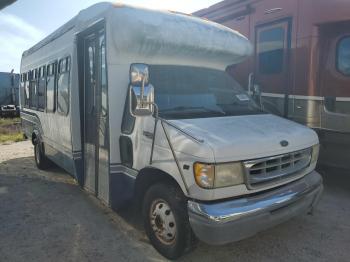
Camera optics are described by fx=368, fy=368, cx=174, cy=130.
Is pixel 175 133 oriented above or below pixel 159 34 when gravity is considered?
below

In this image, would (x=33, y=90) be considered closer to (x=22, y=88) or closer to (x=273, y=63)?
(x=22, y=88)

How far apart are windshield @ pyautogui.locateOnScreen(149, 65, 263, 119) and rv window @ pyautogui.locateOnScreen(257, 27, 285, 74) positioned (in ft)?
4.99

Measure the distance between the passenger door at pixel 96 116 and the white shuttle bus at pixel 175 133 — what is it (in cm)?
1

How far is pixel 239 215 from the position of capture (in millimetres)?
3178

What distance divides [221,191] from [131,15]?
7.06 ft

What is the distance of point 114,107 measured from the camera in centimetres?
417

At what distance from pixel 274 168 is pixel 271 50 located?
309 centimetres

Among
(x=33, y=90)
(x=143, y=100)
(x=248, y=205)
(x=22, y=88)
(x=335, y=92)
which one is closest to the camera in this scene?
(x=248, y=205)

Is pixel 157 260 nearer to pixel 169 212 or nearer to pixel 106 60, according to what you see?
pixel 169 212

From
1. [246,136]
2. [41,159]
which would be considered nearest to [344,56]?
[246,136]

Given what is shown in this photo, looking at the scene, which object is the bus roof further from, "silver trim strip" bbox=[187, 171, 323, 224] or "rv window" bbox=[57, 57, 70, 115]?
"silver trim strip" bbox=[187, 171, 323, 224]

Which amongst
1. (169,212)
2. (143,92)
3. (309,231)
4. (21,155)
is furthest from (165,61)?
(21,155)

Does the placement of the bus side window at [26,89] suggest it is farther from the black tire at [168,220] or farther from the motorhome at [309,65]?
the black tire at [168,220]

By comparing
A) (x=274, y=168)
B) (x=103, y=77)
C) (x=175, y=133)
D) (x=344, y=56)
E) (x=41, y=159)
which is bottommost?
(x=41, y=159)
